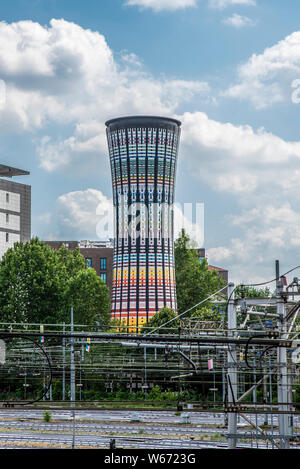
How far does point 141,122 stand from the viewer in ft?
241

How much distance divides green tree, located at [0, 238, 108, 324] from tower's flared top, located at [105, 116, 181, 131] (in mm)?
16627

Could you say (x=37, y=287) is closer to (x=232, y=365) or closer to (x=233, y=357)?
(x=232, y=365)

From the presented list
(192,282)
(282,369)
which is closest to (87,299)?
(192,282)

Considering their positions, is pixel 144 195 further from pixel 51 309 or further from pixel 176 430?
pixel 176 430

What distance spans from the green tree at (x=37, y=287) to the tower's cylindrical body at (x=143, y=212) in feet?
33.7

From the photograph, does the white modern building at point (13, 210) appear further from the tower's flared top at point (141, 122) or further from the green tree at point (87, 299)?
the green tree at point (87, 299)

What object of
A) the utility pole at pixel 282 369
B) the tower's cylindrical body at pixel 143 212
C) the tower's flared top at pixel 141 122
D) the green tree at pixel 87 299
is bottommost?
the utility pole at pixel 282 369

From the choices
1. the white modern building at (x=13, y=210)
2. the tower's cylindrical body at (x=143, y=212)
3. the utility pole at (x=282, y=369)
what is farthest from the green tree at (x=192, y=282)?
the utility pole at (x=282, y=369)

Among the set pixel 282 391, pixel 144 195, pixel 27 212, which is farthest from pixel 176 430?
pixel 27 212

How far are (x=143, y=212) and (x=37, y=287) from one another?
56.6 ft

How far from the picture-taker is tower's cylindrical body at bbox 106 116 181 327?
240 feet

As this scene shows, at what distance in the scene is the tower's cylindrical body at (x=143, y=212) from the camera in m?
73.0

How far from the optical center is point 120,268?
75.2 meters
